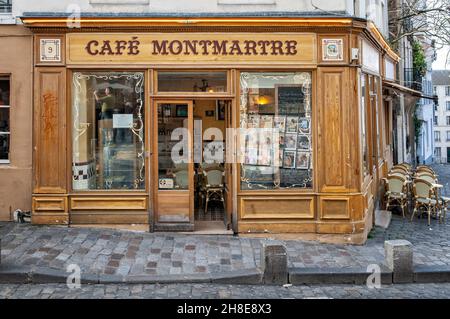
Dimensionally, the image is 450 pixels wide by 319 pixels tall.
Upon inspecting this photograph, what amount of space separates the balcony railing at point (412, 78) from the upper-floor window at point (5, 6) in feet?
52.5

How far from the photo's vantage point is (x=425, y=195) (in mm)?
11852

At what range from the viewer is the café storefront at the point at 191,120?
9.34 metres

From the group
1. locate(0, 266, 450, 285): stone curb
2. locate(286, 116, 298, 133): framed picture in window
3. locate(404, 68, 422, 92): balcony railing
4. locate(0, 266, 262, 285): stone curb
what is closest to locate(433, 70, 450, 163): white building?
locate(404, 68, 422, 92): balcony railing

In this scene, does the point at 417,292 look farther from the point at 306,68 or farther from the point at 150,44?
the point at 150,44

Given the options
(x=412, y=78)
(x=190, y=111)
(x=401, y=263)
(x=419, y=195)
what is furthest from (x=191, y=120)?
(x=412, y=78)

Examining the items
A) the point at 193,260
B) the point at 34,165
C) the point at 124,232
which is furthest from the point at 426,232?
the point at 34,165

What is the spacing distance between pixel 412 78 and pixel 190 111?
15.9 m

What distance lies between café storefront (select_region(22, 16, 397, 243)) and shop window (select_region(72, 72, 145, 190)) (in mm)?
19

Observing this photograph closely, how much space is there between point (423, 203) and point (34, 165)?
8398 millimetres

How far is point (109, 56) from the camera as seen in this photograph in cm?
944

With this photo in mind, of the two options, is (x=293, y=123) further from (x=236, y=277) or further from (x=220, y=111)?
(x=236, y=277)

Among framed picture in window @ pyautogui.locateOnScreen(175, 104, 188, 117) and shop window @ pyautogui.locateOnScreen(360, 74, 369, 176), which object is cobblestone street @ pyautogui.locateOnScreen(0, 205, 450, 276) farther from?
framed picture in window @ pyautogui.locateOnScreen(175, 104, 188, 117)

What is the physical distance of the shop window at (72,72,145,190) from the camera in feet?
31.6
